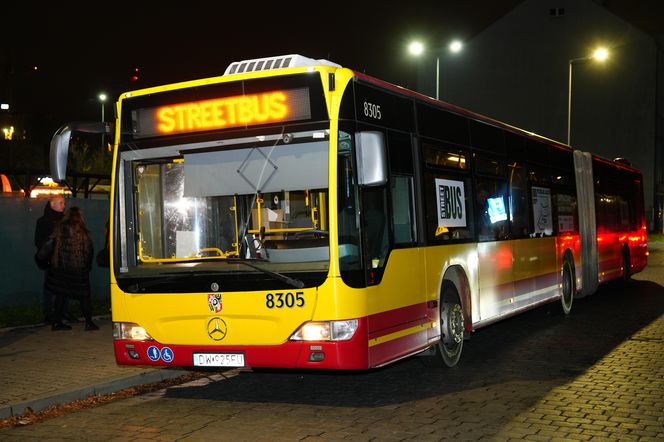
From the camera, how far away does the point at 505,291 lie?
11453mm

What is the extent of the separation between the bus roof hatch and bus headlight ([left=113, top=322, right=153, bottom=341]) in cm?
258

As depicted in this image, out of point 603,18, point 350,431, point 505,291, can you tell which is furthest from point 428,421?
point 603,18

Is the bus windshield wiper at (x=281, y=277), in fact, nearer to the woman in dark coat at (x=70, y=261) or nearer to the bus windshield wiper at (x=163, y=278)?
the bus windshield wiper at (x=163, y=278)

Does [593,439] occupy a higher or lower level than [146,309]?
lower

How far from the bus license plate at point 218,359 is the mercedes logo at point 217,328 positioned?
6.4 inches

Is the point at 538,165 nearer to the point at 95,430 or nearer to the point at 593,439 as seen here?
the point at 593,439

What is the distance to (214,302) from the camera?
7.59 m

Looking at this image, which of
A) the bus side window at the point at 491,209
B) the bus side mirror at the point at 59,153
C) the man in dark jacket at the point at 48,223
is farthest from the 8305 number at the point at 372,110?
the man in dark jacket at the point at 48,223

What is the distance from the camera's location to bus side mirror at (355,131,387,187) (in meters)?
7.17

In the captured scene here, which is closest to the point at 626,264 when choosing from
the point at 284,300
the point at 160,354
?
the point at 284,300

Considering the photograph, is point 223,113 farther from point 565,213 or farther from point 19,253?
point 565,213

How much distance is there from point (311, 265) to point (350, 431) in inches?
56.5

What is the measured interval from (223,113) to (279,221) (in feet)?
3.74

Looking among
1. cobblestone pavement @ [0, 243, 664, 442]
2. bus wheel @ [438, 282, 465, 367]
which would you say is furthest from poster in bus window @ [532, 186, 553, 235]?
bus wheel @ [438, 282, 465, 367]
